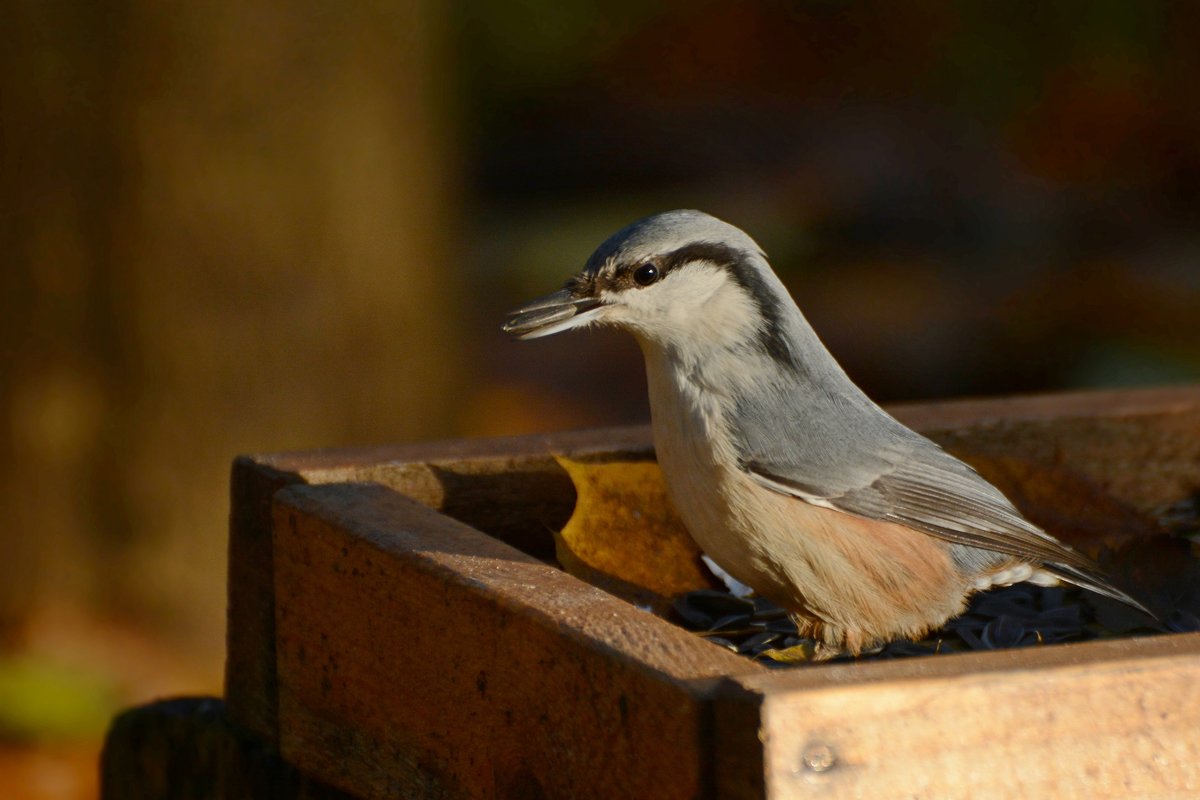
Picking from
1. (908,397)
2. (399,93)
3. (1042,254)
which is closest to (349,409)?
(399,93)

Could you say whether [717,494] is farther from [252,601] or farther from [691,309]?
[252,601]

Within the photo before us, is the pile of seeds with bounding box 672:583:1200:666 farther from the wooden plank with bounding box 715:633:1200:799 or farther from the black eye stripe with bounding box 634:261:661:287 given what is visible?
the wooden plank with bounding box 715:633:1200:799

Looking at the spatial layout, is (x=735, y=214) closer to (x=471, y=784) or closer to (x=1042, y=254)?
(x=1042, y=254)

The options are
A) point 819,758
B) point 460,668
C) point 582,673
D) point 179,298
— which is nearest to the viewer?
point 819,758

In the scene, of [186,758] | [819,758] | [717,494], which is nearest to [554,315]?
[717,494]

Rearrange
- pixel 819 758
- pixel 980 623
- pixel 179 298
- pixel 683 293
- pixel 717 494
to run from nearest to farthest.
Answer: pixel 819 758, pixel 717 494, pixel 683 293, pixel 980 623, pixel 179 298

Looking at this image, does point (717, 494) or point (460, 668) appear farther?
point (717, 494)

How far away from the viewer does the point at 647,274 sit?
2311mm

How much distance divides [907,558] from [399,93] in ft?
9.28

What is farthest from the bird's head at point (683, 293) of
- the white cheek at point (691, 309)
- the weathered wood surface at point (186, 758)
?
the weathered wood surface at point (186, 758)

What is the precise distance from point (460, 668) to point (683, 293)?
0.63 m

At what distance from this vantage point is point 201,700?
8.85 ft

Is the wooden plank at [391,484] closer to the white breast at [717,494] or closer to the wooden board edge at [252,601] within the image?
the wooden board edge at [252,601]

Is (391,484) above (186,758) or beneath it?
above
